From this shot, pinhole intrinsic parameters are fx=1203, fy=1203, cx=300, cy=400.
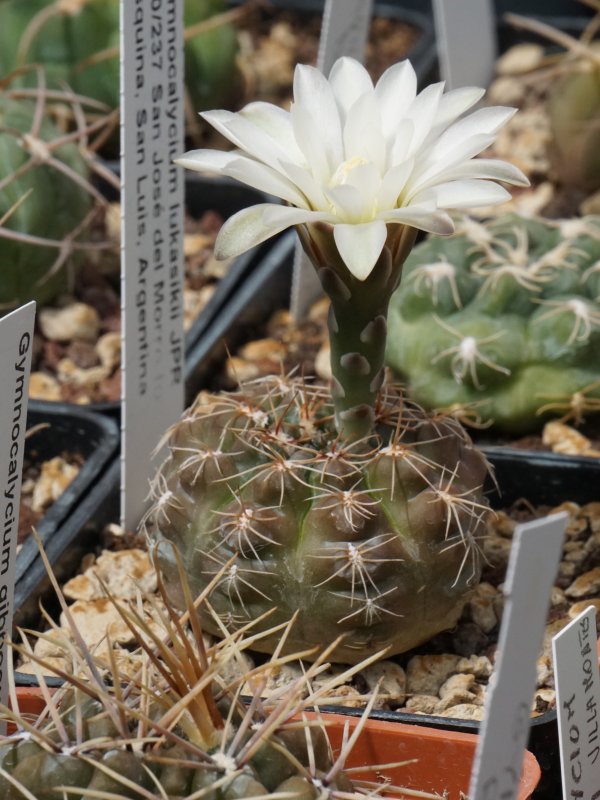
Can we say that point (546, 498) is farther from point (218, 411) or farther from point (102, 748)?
point (102, 748)

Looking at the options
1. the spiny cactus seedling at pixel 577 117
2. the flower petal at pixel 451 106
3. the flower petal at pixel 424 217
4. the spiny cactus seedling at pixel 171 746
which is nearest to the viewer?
the spiny cactus seedling at pixel 171 746

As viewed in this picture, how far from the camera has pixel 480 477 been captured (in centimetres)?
104

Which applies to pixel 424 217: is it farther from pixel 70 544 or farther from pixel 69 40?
pixel 69 40

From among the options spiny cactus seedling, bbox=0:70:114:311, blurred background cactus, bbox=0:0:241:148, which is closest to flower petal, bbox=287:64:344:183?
spiny cactus seedling, bbox=0:70:114:311

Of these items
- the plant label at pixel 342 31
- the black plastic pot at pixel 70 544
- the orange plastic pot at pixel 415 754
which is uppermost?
the plant label at pixel 342 31

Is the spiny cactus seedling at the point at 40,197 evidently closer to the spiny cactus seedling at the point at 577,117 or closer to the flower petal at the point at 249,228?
the flower petal at the point at 249,228

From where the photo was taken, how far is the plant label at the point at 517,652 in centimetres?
59

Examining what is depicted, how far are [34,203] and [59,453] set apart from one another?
0.36 metres

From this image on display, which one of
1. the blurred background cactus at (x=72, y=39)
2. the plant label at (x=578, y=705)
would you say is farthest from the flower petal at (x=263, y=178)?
the blurred background cactus at (x=72, y=39)

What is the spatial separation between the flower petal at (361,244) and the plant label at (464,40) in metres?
1.14

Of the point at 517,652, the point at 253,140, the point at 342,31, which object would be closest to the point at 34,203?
the point at 342,31

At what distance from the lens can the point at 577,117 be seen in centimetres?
184

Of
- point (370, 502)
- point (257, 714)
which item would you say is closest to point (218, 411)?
point (370, 502)

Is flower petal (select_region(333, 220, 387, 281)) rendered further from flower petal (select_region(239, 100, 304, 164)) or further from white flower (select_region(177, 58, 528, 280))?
flower petal (select_region(239, 100, 304, 164))
